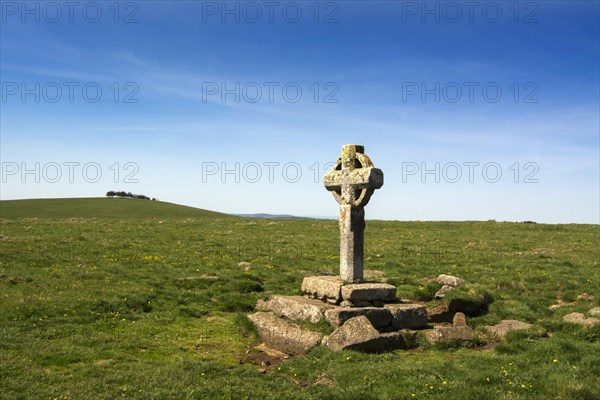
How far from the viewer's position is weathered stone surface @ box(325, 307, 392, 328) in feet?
44.4

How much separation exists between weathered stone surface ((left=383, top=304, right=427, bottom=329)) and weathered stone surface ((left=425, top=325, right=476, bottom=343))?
1.06 m

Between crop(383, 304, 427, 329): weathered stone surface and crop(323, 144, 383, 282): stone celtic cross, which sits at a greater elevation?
crop(323, 144, 383, 282): stone celtic cross

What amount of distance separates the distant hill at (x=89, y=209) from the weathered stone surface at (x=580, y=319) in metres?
62.6

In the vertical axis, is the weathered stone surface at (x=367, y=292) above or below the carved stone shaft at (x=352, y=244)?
below

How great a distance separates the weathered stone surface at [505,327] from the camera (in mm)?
13938

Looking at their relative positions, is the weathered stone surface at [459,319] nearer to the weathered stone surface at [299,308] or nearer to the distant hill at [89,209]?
the weathered stone surface at [299,308]

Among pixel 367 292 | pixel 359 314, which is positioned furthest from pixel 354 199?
pixel 359 314

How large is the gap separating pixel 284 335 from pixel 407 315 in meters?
3.87

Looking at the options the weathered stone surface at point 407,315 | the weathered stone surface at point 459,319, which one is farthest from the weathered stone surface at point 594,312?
the weathered stone surface at point 407,315

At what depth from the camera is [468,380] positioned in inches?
392

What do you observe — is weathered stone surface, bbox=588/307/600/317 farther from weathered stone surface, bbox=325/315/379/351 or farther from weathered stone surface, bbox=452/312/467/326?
weathered stone surface, bbox=325/315/379/351

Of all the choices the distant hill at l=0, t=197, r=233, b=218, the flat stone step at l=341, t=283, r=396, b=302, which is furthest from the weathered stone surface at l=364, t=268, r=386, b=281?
the distant hill at l=0, t=197, r=233, b=218

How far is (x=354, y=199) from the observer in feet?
50.7

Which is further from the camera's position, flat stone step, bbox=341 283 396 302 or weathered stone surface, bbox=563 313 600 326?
flat stone step, bbox=341 283 396 302
